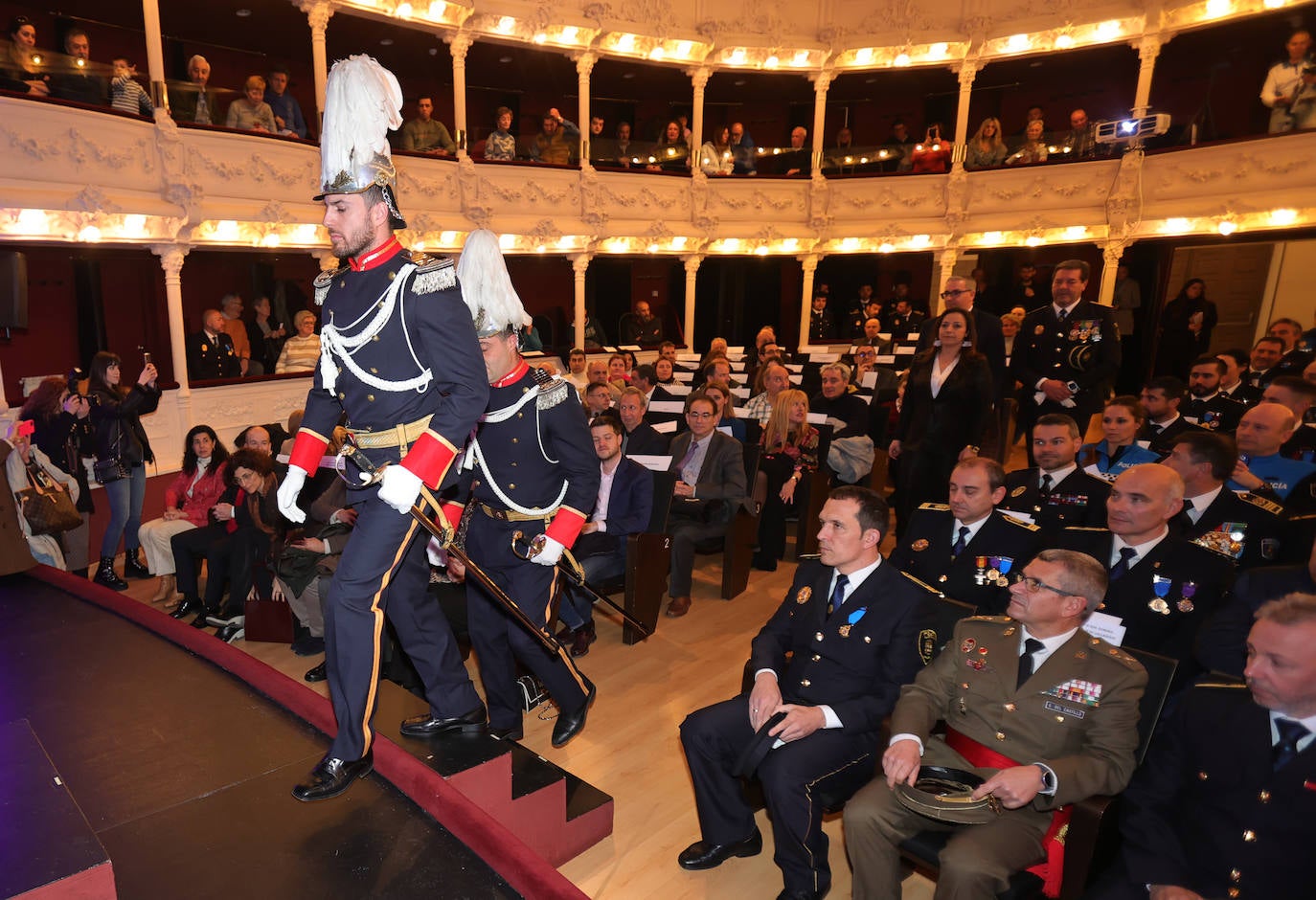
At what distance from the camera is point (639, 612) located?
4426 millimetres

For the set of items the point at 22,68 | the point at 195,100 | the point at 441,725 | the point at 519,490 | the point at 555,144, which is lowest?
the point at 441,725

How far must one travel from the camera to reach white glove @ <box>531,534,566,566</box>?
2693 mm

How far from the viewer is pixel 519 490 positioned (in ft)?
9.31

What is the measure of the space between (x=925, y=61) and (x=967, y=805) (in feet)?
42.0

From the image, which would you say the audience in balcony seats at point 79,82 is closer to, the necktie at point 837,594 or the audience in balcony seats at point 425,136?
the audience in balcony seats at point 425,136

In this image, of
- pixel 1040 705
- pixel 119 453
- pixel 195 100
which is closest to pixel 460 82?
pixel 195 100

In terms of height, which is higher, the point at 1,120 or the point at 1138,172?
the point at 1138,172

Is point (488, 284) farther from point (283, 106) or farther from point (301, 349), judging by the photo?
point (283, 106)

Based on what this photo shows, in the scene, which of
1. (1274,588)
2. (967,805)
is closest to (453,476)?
(967,805)

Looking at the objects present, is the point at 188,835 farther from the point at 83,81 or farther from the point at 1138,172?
the point at 1138,172

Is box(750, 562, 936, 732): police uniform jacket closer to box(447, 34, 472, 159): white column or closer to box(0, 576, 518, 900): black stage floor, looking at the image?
box(0, 576, 518, 900): black stage floor

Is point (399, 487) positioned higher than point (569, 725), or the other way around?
point (399, 487)

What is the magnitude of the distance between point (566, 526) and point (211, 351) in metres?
7.05

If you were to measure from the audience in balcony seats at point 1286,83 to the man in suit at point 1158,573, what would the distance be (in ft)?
32.3
